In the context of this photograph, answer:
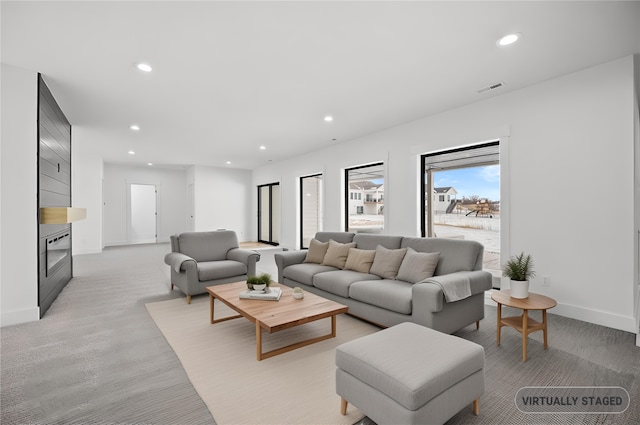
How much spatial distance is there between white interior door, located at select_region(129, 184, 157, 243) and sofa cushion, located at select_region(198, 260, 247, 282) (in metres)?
7.43

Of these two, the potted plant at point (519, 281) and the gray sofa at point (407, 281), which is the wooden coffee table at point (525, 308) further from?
the gray sofa at point (407, 281)

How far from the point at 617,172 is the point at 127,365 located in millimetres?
4829

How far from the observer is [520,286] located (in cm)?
266

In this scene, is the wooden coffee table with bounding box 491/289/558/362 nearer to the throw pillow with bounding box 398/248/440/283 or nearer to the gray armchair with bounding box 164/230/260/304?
the throw pillow with bounding box 398/248/440/283

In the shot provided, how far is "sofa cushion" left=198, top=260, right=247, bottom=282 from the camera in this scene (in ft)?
13.5

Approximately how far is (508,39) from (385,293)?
252 centimetres

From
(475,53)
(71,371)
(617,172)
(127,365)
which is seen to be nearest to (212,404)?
(127,365)

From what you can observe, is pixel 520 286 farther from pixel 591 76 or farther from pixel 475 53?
pixel 591 76

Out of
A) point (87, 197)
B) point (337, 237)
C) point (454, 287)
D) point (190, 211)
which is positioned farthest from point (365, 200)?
point (87, 197)

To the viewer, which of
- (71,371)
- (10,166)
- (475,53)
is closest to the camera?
(71,371)

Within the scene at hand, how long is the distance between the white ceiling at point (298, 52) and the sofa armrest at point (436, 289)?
2107 mm

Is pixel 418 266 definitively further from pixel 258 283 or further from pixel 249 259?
pixel 249 259

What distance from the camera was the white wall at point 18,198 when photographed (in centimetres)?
313

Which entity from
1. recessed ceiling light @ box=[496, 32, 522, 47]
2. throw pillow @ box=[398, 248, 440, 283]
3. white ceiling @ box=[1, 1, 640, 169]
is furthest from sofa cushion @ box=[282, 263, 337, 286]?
recessed ceiling light @ box=[496, 32, 522, 47]
